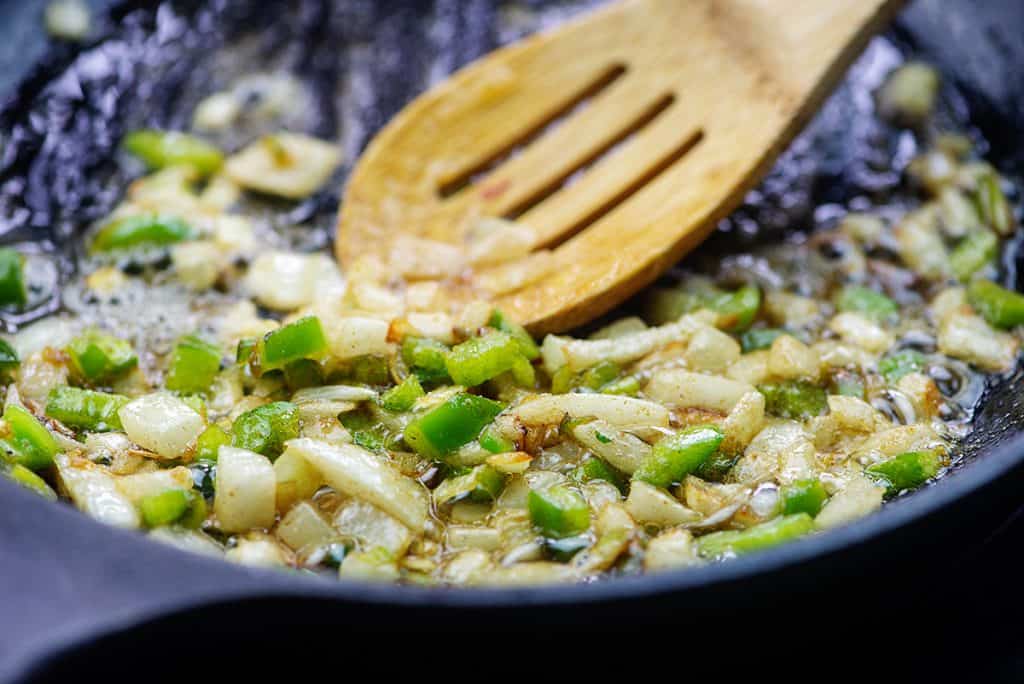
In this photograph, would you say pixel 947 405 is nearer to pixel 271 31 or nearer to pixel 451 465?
pixel 451 465

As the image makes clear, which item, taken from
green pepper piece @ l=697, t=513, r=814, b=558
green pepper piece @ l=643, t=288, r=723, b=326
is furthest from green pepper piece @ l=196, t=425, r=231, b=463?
green pepper piece @ l=643, t=288, r=723, b=326

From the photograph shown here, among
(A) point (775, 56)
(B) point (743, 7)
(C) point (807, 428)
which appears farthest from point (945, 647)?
(B) point (743, 7)

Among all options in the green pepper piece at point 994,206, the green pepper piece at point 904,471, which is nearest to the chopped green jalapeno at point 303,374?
the green pepper piece at point 904,471

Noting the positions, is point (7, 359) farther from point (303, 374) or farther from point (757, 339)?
point (757, 339)

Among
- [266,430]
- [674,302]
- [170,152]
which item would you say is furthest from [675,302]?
[170,152]

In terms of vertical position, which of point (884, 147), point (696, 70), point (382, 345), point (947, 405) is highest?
point (696, 70)

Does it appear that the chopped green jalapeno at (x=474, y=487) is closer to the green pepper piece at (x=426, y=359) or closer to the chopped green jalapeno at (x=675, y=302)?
the green pepper piece at (x=426, y=359)
